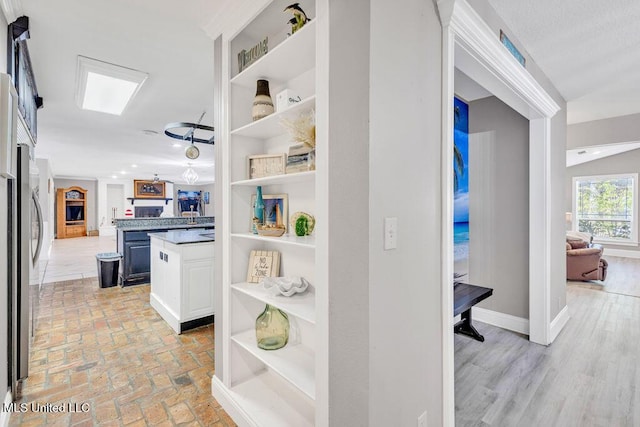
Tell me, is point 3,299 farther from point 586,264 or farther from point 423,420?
point 586,264

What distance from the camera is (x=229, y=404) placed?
1.84m

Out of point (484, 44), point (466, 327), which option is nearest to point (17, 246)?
point (484, 44)

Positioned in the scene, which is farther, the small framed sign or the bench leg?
the bench leg

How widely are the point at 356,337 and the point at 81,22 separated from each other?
259cm

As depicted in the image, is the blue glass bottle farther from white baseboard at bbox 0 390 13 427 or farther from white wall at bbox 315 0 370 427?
white baseboard at bbox 0 390 13 427

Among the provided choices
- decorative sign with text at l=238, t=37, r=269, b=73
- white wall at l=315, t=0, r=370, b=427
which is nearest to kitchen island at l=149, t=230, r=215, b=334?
decorative sign with text at l=238, t=37, r=269, b=73

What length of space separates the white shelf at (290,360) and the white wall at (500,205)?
7.85 ft

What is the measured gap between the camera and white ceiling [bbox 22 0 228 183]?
1884 millimetres

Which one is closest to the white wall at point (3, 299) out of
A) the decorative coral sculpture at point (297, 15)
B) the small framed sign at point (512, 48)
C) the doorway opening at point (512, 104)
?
the decorative coral sculpture at point (297, 15)

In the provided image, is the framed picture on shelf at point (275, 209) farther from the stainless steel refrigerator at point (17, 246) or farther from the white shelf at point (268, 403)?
the stainless steel refrigerator at point (17, 246)

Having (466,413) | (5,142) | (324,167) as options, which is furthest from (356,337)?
(5,142)

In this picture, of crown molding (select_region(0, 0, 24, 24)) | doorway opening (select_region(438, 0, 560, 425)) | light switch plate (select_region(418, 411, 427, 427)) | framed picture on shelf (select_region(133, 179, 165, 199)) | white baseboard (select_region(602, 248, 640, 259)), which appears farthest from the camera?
framed picture on shelf (select_region(133, 179, 165, 199))

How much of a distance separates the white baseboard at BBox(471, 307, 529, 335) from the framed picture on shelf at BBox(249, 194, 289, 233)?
263 cm

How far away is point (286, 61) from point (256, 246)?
112 cm
